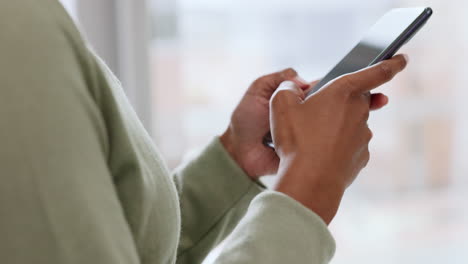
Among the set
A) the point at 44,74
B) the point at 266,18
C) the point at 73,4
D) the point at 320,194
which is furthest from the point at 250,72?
the point at 44,74

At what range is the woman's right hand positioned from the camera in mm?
507

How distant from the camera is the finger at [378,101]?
57cm

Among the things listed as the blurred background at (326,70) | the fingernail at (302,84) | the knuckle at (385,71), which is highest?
the knuckle at (385,71)

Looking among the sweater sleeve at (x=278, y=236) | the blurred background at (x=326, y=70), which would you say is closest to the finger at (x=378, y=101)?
the sweater sleeve at (x=278, y=236)

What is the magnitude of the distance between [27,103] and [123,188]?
0.34 ft

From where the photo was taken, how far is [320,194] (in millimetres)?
508

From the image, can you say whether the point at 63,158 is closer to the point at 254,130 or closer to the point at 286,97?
the point at 286,97

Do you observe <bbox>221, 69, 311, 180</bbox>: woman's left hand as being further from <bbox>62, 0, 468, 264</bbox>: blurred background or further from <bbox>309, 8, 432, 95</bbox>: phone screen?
<bbox>62, 0, 468, 264</bbox>: blurred background

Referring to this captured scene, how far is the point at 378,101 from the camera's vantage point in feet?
1.89

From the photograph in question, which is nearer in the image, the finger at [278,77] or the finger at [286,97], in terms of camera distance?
the finger at [286,97]

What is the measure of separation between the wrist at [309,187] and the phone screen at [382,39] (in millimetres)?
145

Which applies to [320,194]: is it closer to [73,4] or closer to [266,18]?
[266,18]

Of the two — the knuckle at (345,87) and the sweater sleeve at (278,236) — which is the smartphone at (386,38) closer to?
the knuckle at (345,87)

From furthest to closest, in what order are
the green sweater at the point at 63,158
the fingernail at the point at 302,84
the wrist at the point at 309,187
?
the fingernail at the point at 302,84 → the wrist at the point at 309,187 → the green sweater at the point at 63,158
